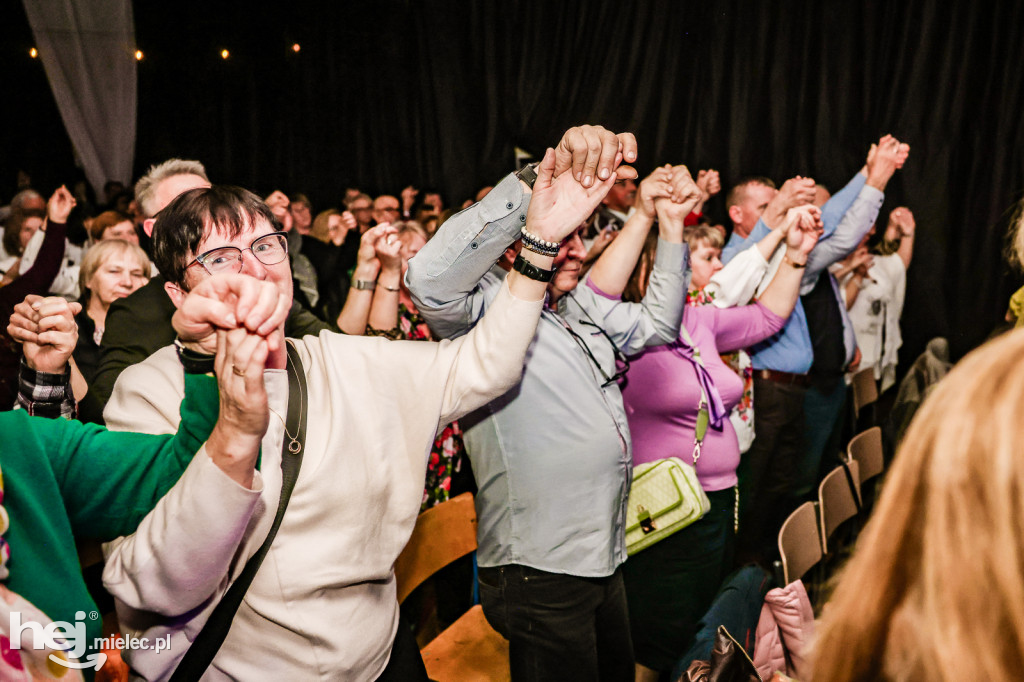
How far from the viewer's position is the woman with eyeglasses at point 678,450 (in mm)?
2066

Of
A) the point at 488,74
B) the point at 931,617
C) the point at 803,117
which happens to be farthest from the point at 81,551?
the point at 488,74

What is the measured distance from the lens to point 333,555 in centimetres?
108

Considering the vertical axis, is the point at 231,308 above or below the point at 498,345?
above

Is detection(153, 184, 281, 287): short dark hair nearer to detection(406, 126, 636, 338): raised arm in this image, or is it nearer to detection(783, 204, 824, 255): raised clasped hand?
detection(406, 126, 636, 338): raised arm

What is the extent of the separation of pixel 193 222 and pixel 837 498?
1998mm

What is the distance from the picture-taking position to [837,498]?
2238mm

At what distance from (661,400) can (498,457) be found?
70cm

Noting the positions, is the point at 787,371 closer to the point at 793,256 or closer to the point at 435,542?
the point at 793,256

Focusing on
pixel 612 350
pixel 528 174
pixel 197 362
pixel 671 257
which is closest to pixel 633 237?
pixel 671 257

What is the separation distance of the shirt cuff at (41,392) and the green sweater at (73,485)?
14.1 inches

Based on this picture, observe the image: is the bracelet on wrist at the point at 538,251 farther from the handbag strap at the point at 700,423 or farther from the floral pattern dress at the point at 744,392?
the floral pattern dress at the point at 744,392

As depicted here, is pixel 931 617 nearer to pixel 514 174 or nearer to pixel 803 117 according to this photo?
pixel 514 174

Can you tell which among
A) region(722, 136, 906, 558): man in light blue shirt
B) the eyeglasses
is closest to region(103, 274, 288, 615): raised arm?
the eyeglasses

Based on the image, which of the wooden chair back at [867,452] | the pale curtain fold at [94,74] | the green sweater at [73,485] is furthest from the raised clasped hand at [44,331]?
the pale curtain fold at [94,74]
